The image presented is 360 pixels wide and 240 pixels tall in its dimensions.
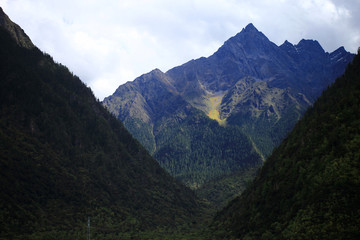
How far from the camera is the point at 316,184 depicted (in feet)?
441

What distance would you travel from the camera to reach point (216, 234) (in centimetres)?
19988

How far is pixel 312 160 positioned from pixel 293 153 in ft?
91.1

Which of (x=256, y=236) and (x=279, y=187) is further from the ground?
(x=279, y=187)

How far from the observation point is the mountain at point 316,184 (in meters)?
118

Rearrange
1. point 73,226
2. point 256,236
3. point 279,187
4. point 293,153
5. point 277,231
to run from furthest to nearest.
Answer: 1. point 73,226
2. point 293,153
3. point 279,187
4. point 256,236
5. point 277,231

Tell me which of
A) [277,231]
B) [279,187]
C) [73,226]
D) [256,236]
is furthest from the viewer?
[73,226]

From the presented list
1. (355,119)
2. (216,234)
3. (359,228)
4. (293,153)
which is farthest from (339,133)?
(216,234)

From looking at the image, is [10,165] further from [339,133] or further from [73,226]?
[339,133]

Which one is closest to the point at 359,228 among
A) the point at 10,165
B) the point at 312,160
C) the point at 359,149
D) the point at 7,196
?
the point at 359,149

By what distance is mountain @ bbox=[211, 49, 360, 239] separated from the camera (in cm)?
11825

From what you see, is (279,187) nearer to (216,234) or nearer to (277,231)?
(277,231)

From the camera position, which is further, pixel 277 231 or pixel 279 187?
pixel 279 187

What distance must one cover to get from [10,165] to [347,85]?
210 meters

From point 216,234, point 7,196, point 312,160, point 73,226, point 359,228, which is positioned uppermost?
point 7,196
